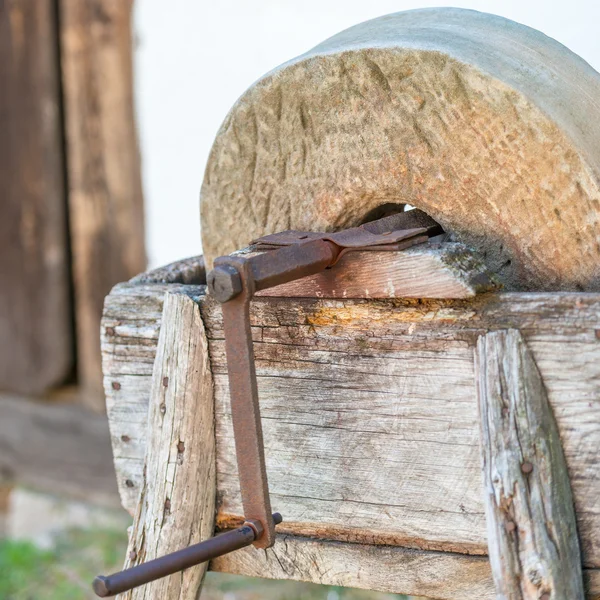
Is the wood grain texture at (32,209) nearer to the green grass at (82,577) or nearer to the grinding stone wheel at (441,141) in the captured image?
Answer: the green grass at (82,577)

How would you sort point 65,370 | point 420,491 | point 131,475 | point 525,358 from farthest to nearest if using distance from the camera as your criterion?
point 65,370 < point 131,475 < point 420,491 < point 525,358

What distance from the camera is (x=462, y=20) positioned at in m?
1.40

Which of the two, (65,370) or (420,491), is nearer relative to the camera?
(420,491)

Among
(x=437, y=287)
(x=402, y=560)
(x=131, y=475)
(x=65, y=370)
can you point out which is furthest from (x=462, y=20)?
(x=65, y=370)

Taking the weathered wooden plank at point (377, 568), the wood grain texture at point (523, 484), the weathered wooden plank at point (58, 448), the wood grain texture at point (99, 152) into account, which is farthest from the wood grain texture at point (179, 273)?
the weathered wooden plank at point (58, 448)

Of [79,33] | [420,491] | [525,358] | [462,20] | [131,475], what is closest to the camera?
[525,358]

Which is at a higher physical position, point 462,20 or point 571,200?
point 462,20

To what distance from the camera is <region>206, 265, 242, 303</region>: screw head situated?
3.74 feet

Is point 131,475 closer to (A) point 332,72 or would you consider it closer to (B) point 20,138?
(A) point 332,72

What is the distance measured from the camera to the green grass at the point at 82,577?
2.97 m

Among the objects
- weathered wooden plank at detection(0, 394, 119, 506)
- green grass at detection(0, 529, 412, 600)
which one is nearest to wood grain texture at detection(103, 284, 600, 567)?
green grass at detection(0, 529, 412, 600)

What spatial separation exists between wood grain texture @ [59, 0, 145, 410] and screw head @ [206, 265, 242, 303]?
7.05ft

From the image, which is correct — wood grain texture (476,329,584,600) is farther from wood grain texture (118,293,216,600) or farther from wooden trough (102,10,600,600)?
wood grain texture (118,293,216,600)

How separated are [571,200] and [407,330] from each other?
29 cm
